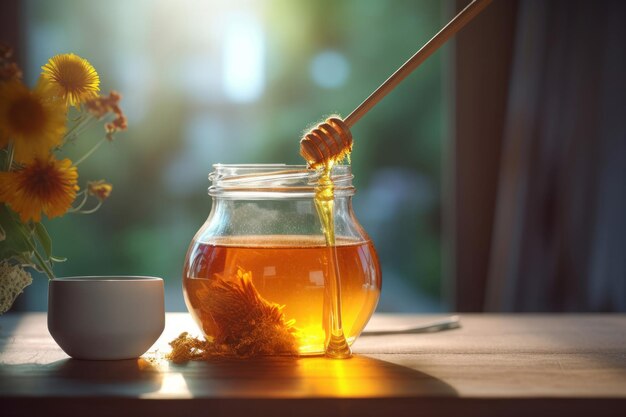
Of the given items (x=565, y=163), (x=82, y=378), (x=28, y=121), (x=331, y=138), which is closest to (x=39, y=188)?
(x=28, y=121)

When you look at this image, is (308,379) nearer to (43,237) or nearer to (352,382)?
(352,382)

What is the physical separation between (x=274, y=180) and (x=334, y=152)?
0.09 meters

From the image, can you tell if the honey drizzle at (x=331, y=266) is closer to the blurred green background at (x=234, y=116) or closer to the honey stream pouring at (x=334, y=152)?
the honey stream pouring at (x=334, y=152)

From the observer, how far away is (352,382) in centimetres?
75

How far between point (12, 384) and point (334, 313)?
33 centimetres

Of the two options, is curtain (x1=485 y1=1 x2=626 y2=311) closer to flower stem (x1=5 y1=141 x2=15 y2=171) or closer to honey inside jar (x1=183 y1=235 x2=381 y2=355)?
honey inside jar (x1=183 y1=235 x2=381 y2=355)

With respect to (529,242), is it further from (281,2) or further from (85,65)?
(85,65)

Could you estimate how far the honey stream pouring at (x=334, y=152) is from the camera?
86cm

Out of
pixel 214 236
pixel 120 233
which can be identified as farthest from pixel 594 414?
pixel 120 233

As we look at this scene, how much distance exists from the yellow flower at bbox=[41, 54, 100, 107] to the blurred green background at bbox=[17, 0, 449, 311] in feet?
5.55

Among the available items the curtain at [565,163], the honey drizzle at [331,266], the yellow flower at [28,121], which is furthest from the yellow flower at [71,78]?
the curtain at [565,163]

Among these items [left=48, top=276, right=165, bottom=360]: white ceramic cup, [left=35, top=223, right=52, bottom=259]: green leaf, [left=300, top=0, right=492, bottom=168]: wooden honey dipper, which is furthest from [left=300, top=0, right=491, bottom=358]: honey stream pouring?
[left=35, top=223, right=52, bottom=259]: green leaf

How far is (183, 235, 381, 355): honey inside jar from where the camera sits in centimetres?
87

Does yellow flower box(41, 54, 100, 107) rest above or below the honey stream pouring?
above
